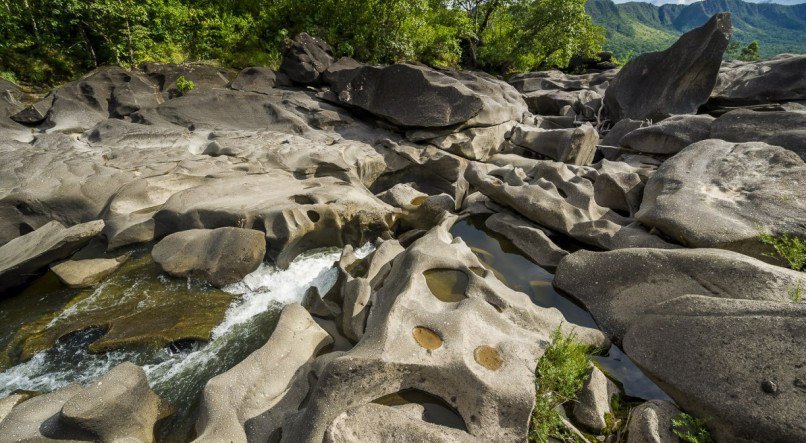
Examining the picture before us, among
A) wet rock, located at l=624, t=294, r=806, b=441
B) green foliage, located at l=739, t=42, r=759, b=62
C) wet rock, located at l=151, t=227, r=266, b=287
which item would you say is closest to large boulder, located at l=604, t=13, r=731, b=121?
wet rock, located at l=624, t=294, r=806, b=441

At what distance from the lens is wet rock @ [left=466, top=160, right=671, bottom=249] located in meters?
7.03

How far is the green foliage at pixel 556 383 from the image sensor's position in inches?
139

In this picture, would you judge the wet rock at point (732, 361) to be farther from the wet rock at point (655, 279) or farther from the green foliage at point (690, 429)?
the wet rock at point (655, 279)

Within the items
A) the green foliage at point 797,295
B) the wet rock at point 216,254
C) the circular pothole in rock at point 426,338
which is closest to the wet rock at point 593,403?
the circular pothole in rock at point 426,338

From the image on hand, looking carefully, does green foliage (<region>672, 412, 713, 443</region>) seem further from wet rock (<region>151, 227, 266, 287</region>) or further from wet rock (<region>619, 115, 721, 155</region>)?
wet rock (<region>619, 115, 721, 155</region>)

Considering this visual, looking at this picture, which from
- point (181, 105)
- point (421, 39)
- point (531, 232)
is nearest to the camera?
point (531, 232)

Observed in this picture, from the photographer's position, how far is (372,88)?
45.6 feet

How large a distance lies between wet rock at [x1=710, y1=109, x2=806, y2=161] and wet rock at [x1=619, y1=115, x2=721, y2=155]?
38 cm

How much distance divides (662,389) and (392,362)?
3.30 meters

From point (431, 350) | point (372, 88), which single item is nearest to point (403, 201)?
point (372, 88)

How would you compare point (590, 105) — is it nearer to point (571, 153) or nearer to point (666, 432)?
point (571, 153)

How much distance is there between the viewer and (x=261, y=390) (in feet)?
13.7

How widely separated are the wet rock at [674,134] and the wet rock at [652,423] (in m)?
9.75

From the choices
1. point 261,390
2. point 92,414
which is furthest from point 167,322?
point 261,390
